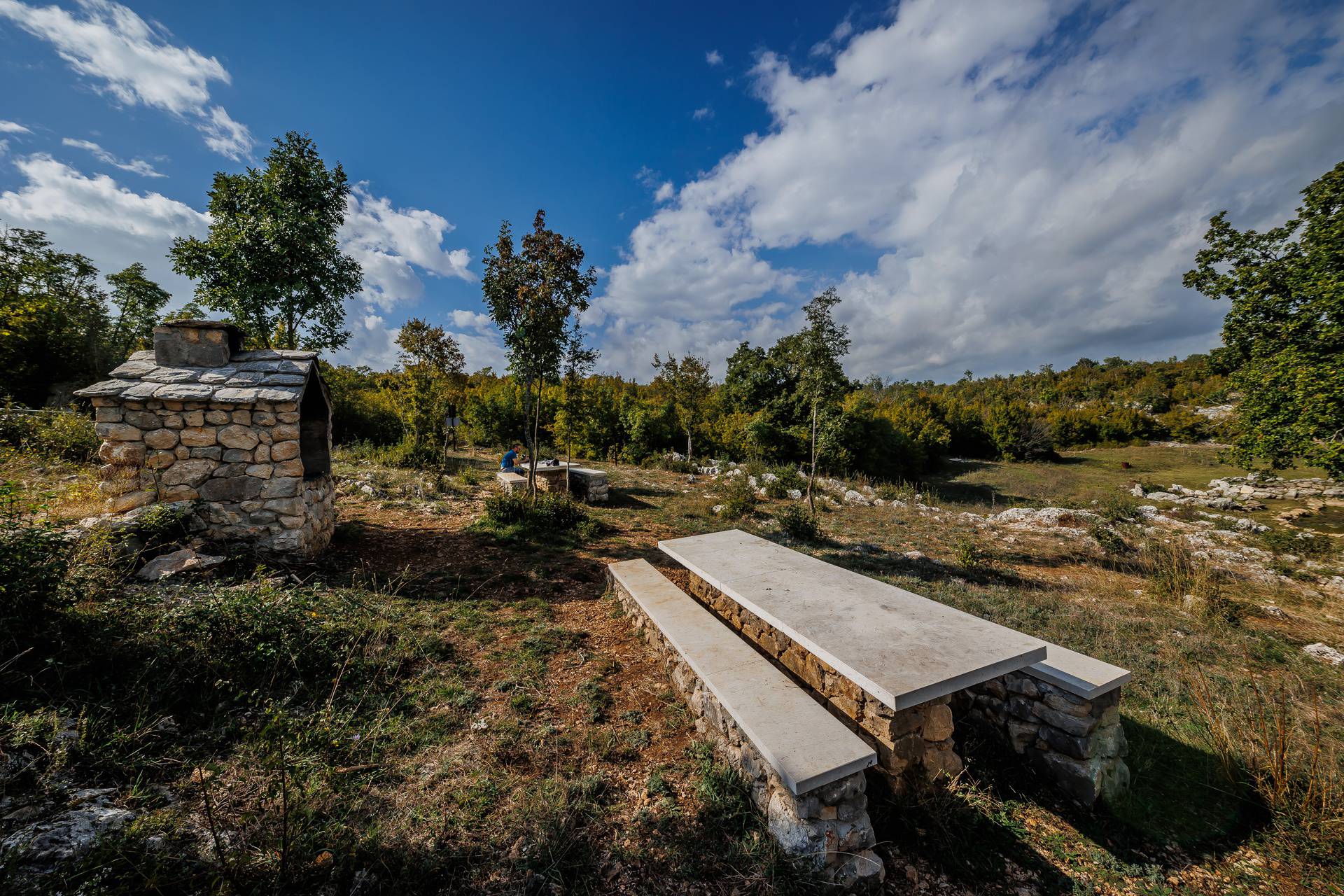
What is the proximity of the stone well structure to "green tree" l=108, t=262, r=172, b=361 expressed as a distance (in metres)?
22.5

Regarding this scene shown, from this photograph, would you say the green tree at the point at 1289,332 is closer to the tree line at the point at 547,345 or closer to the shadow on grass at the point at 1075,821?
the tree line at the point at 547,345

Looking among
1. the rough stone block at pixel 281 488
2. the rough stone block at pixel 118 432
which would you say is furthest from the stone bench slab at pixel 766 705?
the rough stone block at pixel 118 432

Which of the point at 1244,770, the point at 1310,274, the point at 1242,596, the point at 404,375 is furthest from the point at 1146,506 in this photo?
the point at 404,375

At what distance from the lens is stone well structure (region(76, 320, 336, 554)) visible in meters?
4.95

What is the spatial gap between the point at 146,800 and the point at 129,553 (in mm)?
3572

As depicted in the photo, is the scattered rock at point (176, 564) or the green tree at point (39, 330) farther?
the green tree at point (39, 330)

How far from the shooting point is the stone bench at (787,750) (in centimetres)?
222

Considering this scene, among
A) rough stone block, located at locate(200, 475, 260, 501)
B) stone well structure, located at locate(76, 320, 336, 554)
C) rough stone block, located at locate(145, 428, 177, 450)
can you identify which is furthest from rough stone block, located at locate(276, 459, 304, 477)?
rough stone block, located at locate(145, 428, 177, 450)

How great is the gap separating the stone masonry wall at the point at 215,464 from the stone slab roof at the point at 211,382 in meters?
0.12

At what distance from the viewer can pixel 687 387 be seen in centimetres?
1953

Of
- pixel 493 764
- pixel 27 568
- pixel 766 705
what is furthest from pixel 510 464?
pixel 766 705

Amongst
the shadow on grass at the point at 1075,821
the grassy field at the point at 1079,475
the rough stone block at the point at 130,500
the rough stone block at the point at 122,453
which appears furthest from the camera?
the grassy field at the point at 1079,475

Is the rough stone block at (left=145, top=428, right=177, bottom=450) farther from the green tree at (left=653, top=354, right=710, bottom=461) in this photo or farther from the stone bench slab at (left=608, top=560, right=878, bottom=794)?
the green tree at (left=653, top=354, right=710, bottom=461)

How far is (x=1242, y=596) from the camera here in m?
7.09
